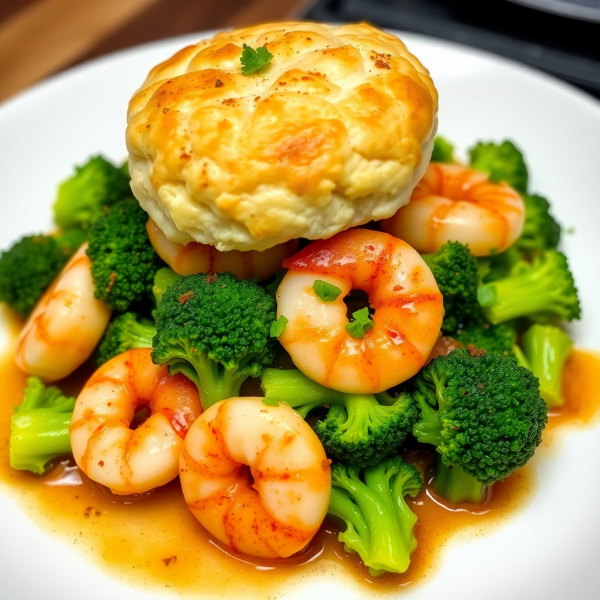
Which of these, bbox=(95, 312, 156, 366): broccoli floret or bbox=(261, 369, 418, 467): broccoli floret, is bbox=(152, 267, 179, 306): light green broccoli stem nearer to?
bbox=(95, 312, 156, 366): broccoli floret

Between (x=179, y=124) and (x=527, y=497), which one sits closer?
(x=179, y=124)

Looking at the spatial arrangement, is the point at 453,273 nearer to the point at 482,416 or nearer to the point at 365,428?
the point at 482,416

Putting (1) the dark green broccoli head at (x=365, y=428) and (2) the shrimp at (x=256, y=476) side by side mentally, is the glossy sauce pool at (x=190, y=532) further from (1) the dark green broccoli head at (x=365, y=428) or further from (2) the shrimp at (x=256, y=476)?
(1) the dark green broccoli head at (x=365, y=428)

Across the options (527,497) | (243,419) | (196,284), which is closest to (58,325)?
(196,284)

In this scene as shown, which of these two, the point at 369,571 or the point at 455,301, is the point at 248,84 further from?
the point at 369,571

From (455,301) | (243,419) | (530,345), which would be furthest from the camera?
(530,345)
